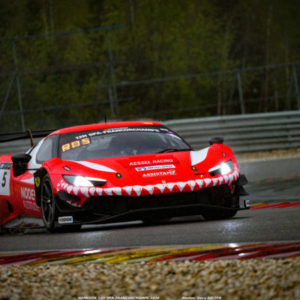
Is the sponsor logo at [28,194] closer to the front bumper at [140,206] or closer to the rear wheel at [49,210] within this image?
the rear wheel at [49,210]

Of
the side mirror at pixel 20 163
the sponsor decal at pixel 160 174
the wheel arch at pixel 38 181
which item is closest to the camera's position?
the sponsor decal at pixel 160 174

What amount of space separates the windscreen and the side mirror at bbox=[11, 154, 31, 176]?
1.64ft

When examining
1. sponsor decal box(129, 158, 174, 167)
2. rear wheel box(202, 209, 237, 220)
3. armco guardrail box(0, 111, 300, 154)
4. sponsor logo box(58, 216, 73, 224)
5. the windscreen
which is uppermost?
the windscreen

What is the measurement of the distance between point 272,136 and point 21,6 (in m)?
38.8

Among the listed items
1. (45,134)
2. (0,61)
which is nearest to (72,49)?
(0,61)

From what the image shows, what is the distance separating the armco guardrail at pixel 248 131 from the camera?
2012 centimetres

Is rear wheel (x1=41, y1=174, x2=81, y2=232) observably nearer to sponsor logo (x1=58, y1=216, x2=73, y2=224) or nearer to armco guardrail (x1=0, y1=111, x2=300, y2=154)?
sponsor logo (x1=58, y1=216, x2=73, y2=224)

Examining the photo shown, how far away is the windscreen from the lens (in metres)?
9.66

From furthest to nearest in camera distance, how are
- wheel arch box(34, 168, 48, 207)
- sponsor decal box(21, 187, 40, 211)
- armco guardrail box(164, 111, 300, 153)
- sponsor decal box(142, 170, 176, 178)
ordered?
armco guardrail box(164, 111, 300, 153)
sponsor decal box(21, 187, 40, 211)
wheel arch box(34, 168, 48, 207)
sponsor decal box(142, 170, 176, 178)

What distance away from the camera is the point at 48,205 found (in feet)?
30.8

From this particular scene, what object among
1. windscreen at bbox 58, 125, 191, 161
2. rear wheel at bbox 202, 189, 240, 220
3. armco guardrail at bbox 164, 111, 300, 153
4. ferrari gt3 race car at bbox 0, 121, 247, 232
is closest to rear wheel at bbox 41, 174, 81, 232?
ferrari gt3 race car at bbox 0, 121, 247, 232

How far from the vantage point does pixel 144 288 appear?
546cm

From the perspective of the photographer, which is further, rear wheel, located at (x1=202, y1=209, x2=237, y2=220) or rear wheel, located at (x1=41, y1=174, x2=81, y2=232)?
rear wheel, located at (x1=202, y1=209, x2=237, y2=220)

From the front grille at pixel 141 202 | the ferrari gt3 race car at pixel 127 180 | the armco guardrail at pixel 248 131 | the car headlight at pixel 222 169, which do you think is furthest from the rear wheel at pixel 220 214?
the armco guardrail at pixel 248 131
